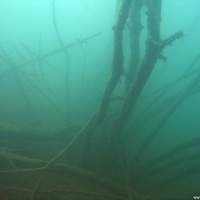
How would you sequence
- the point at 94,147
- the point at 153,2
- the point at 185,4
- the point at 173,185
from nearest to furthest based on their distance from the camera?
the point at 153,2
the point at 94,147
the point at 173,185
the point at 185,4

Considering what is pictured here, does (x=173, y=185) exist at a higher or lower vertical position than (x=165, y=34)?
lower

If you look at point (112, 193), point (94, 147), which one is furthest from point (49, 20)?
point (112, 193)

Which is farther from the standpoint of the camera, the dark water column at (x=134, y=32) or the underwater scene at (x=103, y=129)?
the dark water column at (x=134, y=32)

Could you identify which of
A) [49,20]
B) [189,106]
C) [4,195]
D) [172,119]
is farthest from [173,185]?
[49,20]

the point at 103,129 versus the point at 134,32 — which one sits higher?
the point at 134,32

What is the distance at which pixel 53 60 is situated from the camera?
11734 millimetres

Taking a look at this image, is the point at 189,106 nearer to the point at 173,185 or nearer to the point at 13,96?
the point at 173,185

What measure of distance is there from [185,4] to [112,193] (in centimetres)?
757

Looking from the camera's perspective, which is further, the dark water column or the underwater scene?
the dark water column

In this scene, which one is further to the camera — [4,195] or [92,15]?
[92,15]

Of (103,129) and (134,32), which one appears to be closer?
(134,32)

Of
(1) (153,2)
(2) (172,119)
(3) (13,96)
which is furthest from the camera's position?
(2) (172,119)

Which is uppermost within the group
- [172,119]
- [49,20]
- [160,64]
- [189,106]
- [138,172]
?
[49,20]

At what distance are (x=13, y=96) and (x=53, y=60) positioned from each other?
528 cm
